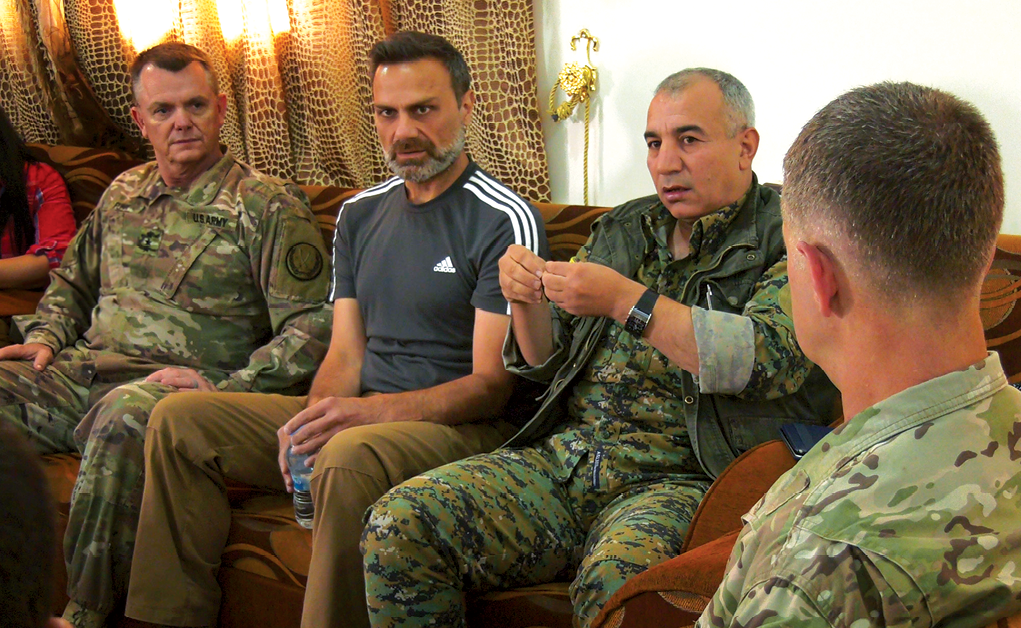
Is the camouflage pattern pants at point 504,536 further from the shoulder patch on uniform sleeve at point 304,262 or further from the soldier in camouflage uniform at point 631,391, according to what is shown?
the shoulder patch on uniform sleeve at point 304,262

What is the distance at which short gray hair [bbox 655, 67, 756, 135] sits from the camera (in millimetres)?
1856

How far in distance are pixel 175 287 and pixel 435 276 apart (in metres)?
0.78

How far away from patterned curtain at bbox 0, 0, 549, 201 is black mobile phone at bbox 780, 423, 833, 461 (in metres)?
1.28

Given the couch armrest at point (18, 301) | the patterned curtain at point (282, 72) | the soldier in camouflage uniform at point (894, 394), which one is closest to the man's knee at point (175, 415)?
the couch armrest at point (18, 301)

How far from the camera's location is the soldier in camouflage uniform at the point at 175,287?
2.37 m

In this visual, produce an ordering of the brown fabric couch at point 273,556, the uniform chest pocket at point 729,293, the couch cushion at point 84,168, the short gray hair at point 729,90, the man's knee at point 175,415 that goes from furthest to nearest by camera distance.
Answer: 1. the couch cushion at point 84,168
2. the man's knee at point 175,415
3. the short gray hair at point 729,90
4. the uniform chest pocket at point 729,293
5. the brown fabric couch at point 273,556

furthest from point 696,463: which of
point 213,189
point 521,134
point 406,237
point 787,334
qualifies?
point 213,189

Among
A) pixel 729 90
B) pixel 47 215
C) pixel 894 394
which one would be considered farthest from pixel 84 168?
pixel 894 394

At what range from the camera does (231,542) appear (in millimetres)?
1996

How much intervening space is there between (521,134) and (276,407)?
0.98m

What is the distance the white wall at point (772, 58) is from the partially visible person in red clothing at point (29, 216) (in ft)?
4.80

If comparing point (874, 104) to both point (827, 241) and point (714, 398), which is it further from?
point (714, 398)

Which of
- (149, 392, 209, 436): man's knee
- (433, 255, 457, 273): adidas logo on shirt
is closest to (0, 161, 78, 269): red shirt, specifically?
(149, 392, 209, 436): man's knee

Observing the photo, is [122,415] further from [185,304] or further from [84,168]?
[84,168]
